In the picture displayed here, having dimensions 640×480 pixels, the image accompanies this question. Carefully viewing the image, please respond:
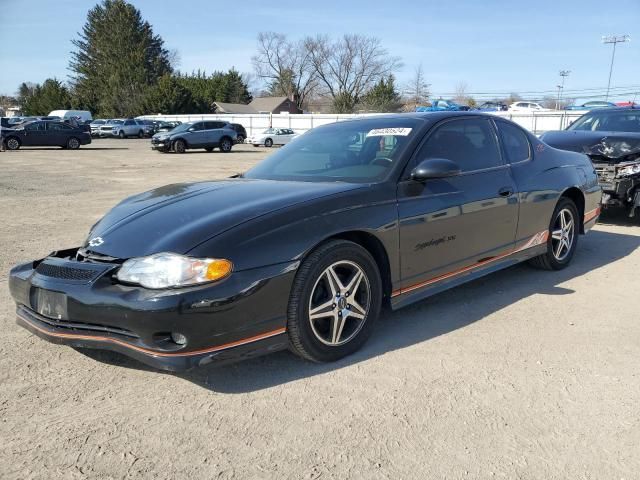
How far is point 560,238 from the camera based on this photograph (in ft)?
17.8

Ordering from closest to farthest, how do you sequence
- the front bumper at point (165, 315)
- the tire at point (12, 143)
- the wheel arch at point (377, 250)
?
1. the front bumper at point (165, 315)
2. the wheel arch at point (377, 250)
3. the tire at point (12, 143)

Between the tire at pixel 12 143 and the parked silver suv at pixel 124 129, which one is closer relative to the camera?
the tire at pixel 12 143

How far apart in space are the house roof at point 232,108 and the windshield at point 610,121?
68.7 metres

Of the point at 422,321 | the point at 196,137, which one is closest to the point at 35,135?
the point at 196,137

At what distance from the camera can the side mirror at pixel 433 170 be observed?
373 centimetres

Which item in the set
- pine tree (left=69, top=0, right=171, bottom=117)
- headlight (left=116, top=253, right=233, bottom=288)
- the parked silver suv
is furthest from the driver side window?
pine tree (left=69, top=0, right=171, bottom=117)

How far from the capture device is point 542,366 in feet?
11.0

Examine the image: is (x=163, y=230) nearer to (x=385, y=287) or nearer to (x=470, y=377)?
(x=385, y=287)

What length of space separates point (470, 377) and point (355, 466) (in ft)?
3.59

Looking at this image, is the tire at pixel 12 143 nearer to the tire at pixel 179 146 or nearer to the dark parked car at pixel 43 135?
the dark parked car at pixel 43 135

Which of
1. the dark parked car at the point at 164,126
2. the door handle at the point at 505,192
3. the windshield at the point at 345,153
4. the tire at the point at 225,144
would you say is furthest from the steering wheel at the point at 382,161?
the dark parked car at the point at 164,126

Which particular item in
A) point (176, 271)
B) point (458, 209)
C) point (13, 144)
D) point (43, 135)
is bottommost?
point (13, 144)

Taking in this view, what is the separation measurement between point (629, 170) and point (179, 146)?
2213 cm

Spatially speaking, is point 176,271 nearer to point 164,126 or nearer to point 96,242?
point 96,242
